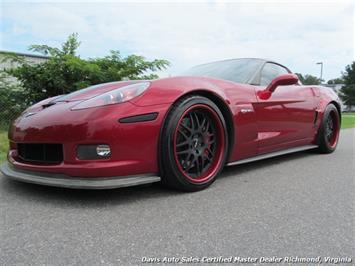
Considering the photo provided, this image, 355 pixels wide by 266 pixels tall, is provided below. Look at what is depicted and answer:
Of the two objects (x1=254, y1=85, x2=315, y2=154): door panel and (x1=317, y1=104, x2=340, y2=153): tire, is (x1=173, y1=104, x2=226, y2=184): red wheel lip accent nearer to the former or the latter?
(x1=254, y1=85, x2=315, y2=154): door panel

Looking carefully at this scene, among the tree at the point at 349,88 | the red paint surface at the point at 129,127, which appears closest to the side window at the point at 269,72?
the red paint surface at the point at 129,127

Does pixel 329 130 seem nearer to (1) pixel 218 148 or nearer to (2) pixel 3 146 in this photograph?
(1) pixel 218 148

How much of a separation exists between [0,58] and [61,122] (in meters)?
5.38

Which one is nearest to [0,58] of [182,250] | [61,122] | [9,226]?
[61,122]

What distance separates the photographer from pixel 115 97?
2359 mm

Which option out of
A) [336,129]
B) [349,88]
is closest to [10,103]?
[336,129]

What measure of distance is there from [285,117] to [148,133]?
71.4 inches

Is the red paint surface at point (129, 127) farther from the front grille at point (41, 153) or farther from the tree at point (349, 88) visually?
the tree at point (349, 88)

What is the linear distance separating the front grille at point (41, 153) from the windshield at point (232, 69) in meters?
1.79

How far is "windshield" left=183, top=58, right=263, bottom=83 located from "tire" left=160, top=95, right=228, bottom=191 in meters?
0.75

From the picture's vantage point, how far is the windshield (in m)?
3.39

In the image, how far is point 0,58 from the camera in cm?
668

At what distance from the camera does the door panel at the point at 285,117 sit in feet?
10.6

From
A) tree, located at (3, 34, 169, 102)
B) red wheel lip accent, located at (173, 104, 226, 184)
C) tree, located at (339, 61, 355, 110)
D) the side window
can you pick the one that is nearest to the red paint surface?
red wheel lip accent, located at (173, 104, 226, 184)
